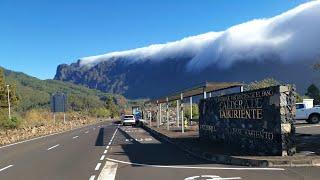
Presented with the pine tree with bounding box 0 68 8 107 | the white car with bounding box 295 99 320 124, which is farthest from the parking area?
the pine tree with bounding box 0 68 8 107

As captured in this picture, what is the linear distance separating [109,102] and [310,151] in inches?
6546

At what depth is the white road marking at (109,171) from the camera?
14959 millimetres

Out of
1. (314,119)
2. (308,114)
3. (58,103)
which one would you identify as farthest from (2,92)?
(314,119)

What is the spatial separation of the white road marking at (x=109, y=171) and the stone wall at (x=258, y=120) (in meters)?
4.99

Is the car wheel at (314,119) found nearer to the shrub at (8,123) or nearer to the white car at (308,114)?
the white car at (308,114)

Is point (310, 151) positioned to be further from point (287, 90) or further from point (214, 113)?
point (214, 113)

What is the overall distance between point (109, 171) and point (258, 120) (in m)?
6.66

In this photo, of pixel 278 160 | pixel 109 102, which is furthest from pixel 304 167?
pixel 109 102

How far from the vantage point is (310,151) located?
63.5ft

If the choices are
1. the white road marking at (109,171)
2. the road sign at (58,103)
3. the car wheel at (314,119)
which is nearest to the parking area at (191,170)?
the white road marking at (109,171)

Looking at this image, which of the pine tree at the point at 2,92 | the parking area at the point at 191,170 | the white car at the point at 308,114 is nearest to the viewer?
the parking area at the point at 191,170

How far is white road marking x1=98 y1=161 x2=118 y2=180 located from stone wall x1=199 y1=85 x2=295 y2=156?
4988 millimetres

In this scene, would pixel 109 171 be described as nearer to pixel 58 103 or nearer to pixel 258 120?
pixel 258 120

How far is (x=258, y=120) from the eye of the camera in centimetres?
2042
